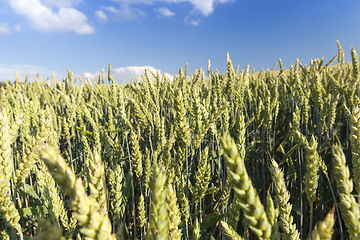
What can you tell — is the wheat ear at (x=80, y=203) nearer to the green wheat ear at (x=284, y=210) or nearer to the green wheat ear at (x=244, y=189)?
the green wheat ear at (x=244, y=189)

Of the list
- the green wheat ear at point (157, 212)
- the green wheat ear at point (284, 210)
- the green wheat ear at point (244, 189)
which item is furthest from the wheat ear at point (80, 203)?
the green wheat ear at point (284, 210)

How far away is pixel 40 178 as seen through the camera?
1.00 m

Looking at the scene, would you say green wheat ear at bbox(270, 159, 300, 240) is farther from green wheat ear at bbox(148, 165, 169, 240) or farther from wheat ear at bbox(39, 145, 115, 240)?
wheat ear at bbox(39, 145, 115, 240)

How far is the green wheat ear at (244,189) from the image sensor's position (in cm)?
40

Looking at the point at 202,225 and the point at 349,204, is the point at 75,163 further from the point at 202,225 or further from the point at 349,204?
the point at 349,204

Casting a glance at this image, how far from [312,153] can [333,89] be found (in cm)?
217

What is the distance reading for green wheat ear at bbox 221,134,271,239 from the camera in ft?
1.30

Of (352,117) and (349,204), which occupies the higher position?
(352,117)

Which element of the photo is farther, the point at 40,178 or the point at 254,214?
the point at 40,178

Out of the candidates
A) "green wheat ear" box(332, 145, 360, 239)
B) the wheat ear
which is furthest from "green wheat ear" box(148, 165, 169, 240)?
"green wheat ear" box(332, 145, 360, 239)

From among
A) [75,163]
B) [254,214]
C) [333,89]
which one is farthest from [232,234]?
[333,89]

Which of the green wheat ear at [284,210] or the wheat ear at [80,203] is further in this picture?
the green wheat ear at [284,210]

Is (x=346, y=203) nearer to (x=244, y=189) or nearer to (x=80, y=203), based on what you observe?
(x=244, y=189)

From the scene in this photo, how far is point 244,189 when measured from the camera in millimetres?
404
